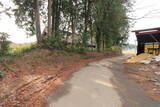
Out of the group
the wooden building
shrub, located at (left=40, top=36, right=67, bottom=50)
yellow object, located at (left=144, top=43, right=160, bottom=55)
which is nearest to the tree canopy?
shrub, located at (left=40, top=36, right=67, bottom=50)

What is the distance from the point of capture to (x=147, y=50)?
14398mm

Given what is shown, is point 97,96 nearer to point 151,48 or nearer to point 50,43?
point 50,43

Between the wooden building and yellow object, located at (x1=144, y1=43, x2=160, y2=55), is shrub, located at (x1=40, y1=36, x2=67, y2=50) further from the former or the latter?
yellow object, located at (x1=144, y1=43, x2=160, y2=55)

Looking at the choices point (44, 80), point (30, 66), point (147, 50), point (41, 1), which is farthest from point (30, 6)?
point (147, 50)

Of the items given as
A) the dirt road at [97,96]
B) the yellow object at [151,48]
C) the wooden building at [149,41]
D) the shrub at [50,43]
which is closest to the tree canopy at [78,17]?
the shrub at [50,43]

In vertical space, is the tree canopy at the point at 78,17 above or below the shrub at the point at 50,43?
above

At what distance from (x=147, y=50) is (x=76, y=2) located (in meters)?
9.08

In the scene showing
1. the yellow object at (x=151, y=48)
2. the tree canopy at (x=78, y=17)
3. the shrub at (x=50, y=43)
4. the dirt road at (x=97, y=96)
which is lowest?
the dirt road at (x=97, y=96)

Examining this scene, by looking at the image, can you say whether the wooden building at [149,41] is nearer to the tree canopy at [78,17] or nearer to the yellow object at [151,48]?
the yellow object at [151,48]

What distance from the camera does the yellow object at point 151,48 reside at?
526 inches

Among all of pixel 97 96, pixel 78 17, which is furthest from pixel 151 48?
pixel 97 96

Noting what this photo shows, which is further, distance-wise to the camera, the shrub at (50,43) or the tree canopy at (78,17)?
the tree canopy at (78,17)

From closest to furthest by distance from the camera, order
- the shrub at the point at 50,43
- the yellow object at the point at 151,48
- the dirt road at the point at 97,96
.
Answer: the dirt road at the point at 97,96
the shrub at the point at 50,43
the yellow object at the point at 151,48

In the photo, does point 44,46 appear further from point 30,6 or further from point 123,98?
point 123,98
